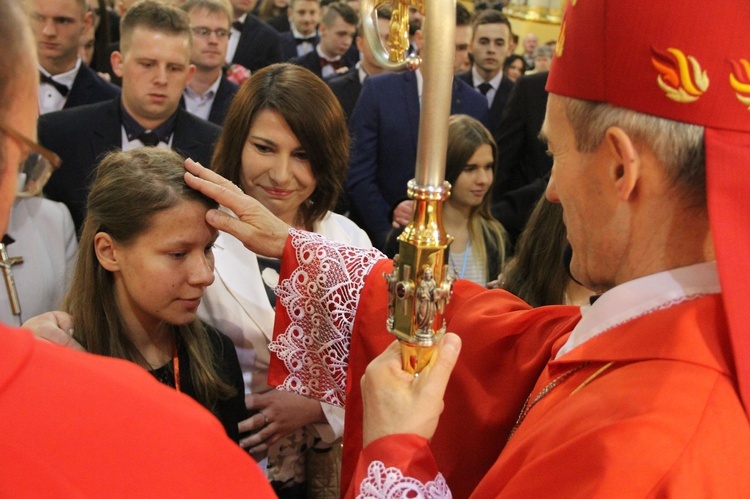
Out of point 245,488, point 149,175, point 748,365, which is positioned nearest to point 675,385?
point 748,365

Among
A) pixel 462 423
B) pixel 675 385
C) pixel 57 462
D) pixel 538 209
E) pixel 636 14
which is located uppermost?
pixel 636 14

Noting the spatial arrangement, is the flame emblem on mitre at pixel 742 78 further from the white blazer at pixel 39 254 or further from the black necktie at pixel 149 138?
the black necktie at pixel 149 138

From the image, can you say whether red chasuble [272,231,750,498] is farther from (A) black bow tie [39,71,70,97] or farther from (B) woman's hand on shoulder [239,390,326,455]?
(A) black bow tie [39,71,70,97]

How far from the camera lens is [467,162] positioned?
4.07 meters

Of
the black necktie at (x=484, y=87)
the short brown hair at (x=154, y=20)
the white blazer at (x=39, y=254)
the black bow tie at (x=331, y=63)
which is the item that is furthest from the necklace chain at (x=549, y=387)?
the black bow tie at (x=331, y=63)

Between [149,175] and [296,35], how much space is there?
20.6ft

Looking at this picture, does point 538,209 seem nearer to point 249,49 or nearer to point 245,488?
point 245,488

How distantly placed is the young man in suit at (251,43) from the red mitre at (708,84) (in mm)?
5555

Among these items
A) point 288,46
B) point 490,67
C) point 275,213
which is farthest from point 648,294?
point 288,46

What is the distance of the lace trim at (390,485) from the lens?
1.44 meters

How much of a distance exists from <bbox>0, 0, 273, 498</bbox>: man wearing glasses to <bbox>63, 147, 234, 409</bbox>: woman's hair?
1.20 metres

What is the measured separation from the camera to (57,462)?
0.83m

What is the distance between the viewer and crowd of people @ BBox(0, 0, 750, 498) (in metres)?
0.93

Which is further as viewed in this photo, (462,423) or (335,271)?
(335,271)
